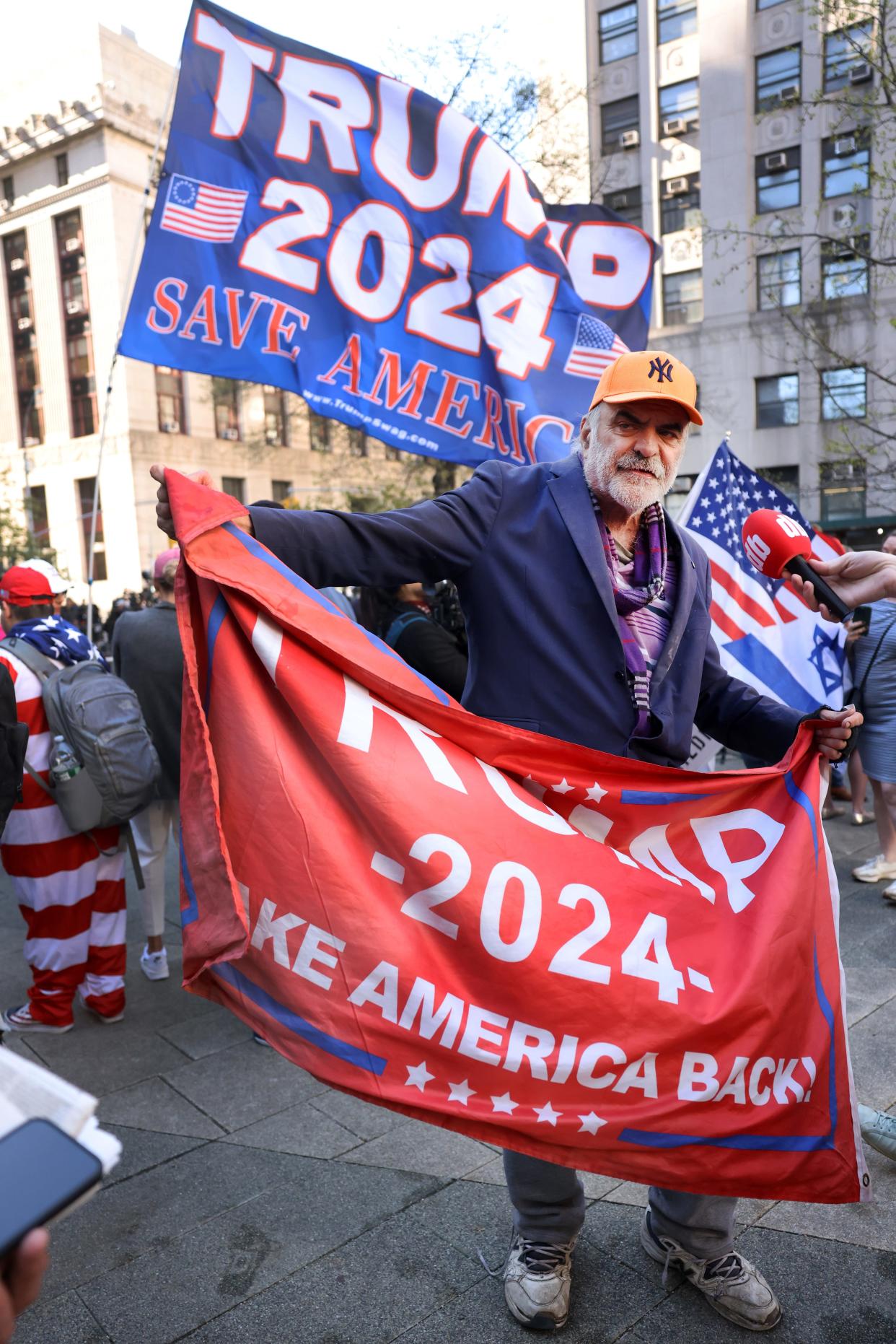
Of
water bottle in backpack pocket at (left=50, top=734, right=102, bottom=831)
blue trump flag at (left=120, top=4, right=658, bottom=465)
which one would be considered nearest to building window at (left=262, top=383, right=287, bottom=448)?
blue trump flag at (left=120, top=4, right=658, bottom=465)

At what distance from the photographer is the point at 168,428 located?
4100 centimetres

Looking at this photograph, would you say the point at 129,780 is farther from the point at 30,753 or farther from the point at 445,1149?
the point at 445,1149

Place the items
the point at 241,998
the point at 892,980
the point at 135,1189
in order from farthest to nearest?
the point at 892,980 < the point at 135,1189 < the point at 241,998

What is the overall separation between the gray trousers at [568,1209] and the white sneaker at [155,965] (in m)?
2.76

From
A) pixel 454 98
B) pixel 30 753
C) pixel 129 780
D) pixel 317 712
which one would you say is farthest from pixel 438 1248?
pixel 454 98

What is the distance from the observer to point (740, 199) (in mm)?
26578

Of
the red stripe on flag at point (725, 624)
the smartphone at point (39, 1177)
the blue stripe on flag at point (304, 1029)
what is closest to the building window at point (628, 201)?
the red stripe on flag at point (725, 624)

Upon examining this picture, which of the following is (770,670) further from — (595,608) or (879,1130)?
(595,608)

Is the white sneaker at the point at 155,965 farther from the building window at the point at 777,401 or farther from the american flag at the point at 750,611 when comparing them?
the building window at the point at 777,401

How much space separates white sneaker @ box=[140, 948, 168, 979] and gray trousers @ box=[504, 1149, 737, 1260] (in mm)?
2760

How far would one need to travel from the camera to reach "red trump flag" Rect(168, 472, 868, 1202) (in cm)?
193

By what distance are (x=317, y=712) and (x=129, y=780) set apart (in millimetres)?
2182

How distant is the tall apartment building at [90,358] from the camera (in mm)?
39094

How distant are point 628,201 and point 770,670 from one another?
27771mm
